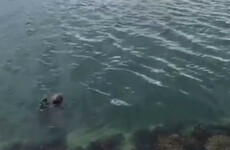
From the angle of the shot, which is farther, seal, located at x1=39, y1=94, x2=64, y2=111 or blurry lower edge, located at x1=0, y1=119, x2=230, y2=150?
seal, located at x1=39, y1=94, x2=64, y2=111

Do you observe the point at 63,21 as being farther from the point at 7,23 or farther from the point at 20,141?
the point at 20,141

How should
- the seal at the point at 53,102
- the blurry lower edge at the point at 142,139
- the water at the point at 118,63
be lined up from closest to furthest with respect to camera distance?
the blurry lower edge at the point at 142,139, the water at the point at 118,63, the seal at the point at 53,102

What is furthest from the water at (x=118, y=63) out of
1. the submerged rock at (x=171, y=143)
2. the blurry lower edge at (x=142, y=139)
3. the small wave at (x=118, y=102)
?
the submerged rock at (x=171, y=143)

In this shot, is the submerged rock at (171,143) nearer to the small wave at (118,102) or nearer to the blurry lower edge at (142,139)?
the blurry lower edge at (142,139)

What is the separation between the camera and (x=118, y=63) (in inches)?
1268

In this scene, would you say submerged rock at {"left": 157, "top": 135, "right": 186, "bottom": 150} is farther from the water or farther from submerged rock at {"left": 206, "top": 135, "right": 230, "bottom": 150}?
the water

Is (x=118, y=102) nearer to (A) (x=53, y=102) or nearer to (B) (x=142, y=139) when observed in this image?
(B) (x=142, y=139)

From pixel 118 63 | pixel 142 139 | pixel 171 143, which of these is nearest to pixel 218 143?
pixel 171 143

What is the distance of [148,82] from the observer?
2975 cm

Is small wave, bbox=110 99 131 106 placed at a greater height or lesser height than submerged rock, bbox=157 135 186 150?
greater

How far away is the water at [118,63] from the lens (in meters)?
27.1

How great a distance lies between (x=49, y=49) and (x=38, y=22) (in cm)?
646

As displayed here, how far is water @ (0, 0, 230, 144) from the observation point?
88.8ft

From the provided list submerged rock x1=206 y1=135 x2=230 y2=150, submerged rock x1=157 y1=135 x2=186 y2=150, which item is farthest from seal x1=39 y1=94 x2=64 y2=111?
submerged rock x1=206 y1=135 x2=230 y2=150
